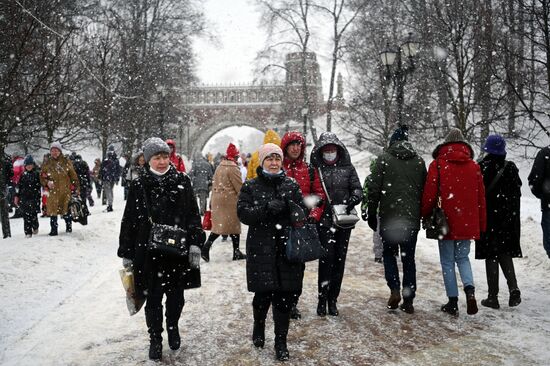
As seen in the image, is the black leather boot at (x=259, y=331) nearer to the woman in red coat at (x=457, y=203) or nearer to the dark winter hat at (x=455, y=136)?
the woman in red coat at (x=457, y=203)

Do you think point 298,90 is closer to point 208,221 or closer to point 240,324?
Answer: point 208,221

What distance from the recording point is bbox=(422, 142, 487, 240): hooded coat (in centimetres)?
469

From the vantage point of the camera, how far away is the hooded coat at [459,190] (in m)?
4.69

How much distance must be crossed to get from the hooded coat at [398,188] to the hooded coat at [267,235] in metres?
1.37

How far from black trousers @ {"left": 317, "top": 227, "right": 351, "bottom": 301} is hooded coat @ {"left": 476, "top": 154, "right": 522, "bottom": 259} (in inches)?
61.4

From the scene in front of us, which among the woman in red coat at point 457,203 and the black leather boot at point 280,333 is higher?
the woman in red coat at point 457,203

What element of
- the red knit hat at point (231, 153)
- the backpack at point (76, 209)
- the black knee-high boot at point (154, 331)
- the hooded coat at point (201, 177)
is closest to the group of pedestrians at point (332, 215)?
the black knee-high boot at point (154, 331)

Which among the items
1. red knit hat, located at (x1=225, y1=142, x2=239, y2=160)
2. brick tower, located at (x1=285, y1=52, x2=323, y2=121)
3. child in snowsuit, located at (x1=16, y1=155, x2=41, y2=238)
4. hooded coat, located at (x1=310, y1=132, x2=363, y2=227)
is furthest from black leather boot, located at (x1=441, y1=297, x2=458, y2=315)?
brick tower, located at (x1=285, y1=52, x2=323, y2=121)

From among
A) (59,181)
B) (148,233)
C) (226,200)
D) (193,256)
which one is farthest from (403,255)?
(59,181)

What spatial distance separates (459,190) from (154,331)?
10.3 ft

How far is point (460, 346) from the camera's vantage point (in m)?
3.99

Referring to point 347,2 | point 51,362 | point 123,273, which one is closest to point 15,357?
point 51,362

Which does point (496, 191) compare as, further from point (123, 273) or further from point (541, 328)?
point (123, 273)

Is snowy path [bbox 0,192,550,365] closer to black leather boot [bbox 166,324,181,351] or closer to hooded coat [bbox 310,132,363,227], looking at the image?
black leather boot [bbox 166,324,181,351]
